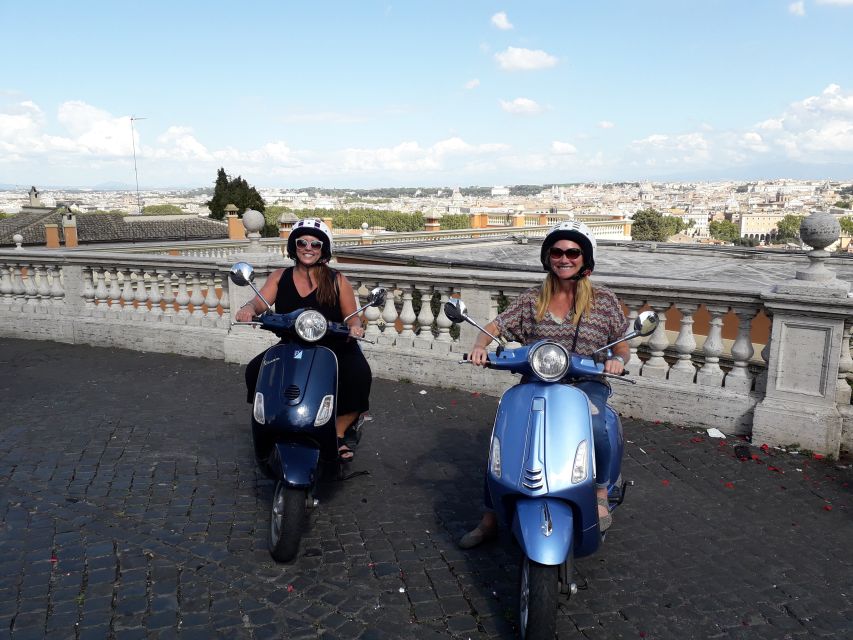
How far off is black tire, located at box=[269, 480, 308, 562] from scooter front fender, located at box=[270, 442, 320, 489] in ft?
Answer: 0.17

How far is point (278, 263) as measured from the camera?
26.2 ft

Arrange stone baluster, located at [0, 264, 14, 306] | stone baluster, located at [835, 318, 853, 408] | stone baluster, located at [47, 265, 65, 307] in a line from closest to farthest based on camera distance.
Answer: stone baluster, located at [835, 318, 853, 408] → stone baluster, located at [47, 265, 65, 307] → stone baluster, located at [0, 264, 14, 306]

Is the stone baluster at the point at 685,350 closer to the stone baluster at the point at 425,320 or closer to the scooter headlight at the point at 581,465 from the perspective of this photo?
the stone baluster at the point at 425,320

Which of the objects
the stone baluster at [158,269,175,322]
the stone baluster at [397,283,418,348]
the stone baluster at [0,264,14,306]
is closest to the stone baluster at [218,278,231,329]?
the stone baluster at [158,269,175,322]

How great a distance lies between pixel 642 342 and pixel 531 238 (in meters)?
18.2

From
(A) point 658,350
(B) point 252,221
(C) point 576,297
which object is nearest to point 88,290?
(B) point 252,221

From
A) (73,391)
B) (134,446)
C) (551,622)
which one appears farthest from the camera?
(73,391)

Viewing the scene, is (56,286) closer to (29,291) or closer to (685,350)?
(29,291)

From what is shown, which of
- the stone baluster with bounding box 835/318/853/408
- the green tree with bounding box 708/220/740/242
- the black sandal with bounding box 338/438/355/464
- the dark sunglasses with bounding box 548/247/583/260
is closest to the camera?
the dark sunglasses with bounding box 548/247/583/260

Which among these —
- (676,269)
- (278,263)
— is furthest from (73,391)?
(676,269)

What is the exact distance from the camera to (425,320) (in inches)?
280

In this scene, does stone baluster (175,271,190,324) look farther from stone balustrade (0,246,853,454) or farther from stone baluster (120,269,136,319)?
stone baluster (120,269,136,319)

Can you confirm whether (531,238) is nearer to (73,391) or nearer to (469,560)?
(73,391)

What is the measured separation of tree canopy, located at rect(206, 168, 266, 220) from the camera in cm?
4906
